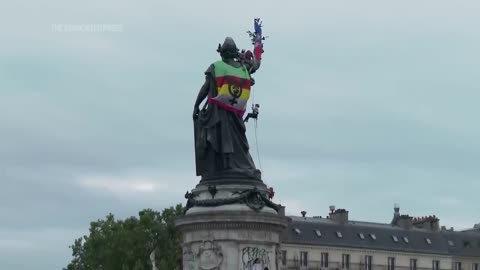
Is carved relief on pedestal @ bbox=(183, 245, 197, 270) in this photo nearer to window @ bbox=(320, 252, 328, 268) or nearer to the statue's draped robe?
the statue's draped robe

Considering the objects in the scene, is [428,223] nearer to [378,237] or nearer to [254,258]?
[378,237]

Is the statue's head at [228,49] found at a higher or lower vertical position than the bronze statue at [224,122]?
higher

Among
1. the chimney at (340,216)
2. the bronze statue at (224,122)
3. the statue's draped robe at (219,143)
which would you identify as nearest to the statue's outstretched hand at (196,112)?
the bronze statue at (224,122)

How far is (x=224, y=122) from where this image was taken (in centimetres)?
5022

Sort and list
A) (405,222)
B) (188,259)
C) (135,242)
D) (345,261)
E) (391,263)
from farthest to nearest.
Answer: (405,222)
(391,263)
(345,261)
(135,242)
(188,259)

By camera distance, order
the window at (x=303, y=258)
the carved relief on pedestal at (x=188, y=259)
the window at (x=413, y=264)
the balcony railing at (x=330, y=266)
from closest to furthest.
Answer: the carved relief on pedestal at (x=188, y=259), the balcony railing at (x=330, y=266), the window at (x=303, y=258), the window at (x=413, y=264)

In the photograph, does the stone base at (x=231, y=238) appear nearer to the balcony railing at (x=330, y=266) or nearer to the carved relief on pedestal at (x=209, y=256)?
the carved relief on pedestal at (x=209, y=256)

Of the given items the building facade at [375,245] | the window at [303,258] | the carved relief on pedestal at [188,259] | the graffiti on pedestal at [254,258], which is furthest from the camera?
the building facade at [375,245]

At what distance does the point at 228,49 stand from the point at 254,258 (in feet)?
28.9

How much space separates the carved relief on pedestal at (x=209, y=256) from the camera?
4775cm

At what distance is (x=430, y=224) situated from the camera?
129m

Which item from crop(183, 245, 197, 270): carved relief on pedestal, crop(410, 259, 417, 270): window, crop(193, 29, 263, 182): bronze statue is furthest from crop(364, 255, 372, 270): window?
crop(183, 245, 197, 270): carved relief on pedestal

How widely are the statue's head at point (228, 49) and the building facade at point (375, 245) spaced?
6265 cm

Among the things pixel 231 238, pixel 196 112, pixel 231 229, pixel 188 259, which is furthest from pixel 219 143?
pixel 188 259
